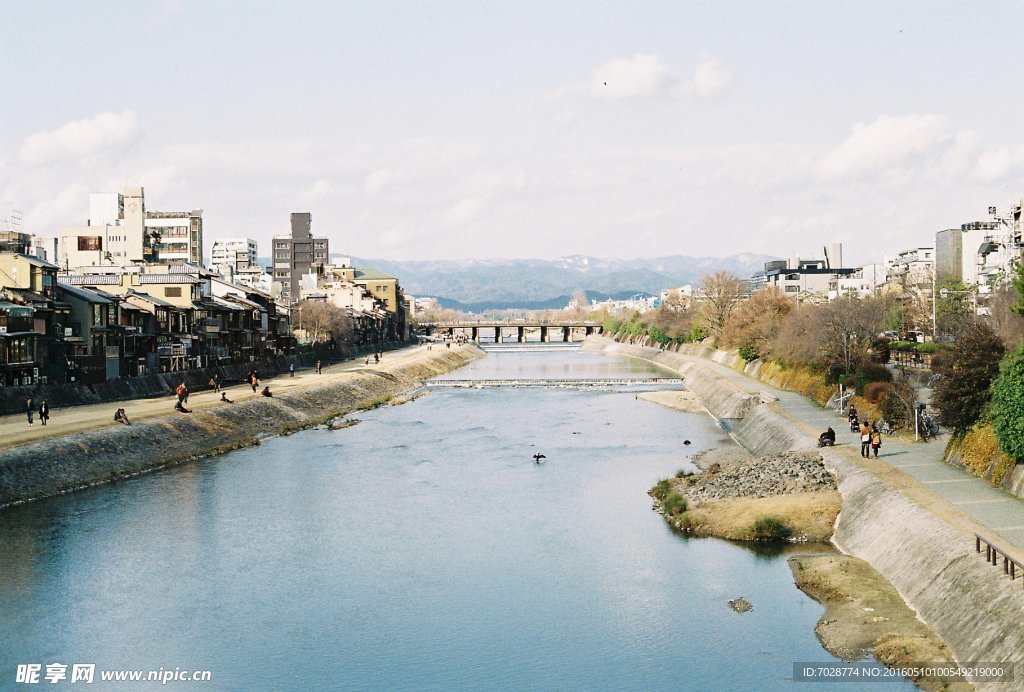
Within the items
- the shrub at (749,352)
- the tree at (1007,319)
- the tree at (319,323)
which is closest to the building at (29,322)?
the tree at (1007,319)

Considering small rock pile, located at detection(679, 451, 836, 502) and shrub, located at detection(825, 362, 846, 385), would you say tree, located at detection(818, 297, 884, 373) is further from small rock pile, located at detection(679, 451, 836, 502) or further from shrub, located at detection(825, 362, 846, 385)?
small rock pile, located at detection(679, 451, 836, 502)

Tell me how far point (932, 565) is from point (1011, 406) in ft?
26.5

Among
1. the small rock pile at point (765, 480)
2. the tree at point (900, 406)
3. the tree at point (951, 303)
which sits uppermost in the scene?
the tree at point (951, 303)

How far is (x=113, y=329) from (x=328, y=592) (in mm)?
45251

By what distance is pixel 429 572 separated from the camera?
3219 centimetres

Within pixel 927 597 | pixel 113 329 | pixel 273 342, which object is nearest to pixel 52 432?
pixel 113 329

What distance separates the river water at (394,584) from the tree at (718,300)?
86.8 m

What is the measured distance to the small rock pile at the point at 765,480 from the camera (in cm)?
3938

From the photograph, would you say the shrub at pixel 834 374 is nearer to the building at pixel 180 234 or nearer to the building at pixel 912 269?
the building at pixel 912 269

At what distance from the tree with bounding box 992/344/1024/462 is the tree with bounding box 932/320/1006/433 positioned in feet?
11.4

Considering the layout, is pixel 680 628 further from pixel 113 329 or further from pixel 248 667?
pixel 113 329

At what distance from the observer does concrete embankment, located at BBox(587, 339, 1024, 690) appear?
21531 mm

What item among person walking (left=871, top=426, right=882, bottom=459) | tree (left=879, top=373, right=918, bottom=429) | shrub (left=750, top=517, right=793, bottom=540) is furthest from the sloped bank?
tree (left=879, top=373, right=918, bottom=429)

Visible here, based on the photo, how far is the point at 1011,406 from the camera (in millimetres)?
31875
